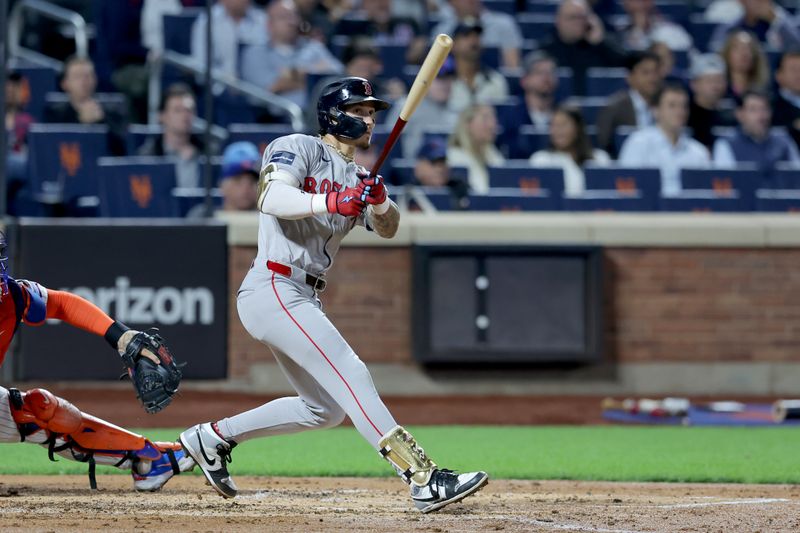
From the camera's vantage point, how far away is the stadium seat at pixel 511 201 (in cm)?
1107

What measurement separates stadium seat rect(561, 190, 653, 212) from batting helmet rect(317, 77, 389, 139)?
5.47m

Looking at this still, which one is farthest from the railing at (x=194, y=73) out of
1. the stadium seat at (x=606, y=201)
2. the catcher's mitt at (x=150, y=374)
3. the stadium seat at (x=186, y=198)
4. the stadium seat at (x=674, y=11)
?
the catcher's mitt at (x=150, y=374)

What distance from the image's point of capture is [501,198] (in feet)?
36.3

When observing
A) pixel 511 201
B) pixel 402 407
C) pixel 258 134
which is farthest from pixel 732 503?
pixel 258 134

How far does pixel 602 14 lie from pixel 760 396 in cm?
516

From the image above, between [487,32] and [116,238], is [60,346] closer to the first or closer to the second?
[116,238]

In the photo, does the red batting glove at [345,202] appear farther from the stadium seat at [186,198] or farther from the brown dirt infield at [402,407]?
the stadium seat at [186,198]

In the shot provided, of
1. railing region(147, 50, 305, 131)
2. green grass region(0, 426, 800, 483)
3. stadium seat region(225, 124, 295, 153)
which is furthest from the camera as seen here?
railing region(147, 50, 305, 131)

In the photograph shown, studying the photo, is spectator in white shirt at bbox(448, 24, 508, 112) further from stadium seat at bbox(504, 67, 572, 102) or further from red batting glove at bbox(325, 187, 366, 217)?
red batting glove at bbox(325, 187, 366, 217)

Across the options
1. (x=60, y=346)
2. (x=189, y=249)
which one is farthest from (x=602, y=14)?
(x=60, y=346)

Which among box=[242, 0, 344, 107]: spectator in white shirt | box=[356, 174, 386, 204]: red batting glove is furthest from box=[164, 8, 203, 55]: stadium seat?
box=[356, 174, 386, 204]: red batting glove

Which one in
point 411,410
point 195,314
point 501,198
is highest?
point 501,198

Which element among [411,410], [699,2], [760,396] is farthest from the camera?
[699,2]

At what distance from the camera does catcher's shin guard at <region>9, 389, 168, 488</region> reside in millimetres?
5980
